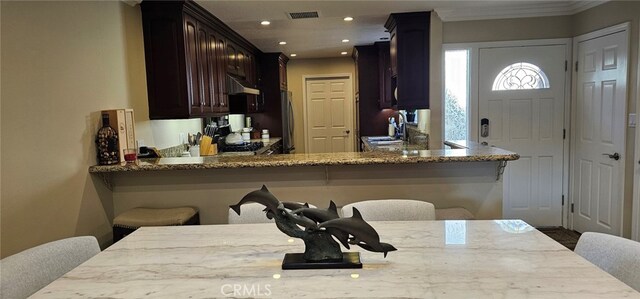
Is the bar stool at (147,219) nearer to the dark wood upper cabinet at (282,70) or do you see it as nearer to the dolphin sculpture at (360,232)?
the dolphin sculpture at (360,232)

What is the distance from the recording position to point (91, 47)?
2.86 m

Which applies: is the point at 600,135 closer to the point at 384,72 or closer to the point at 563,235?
the point at 563,235

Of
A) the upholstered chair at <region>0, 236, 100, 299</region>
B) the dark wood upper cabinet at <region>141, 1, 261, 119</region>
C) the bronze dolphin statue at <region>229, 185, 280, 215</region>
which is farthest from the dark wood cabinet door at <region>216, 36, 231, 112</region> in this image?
the bronze dolphin statue at <region>229, 185, 280, 215</region>

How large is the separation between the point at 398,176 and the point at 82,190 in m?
2.07

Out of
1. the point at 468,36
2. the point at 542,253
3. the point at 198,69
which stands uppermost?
the point at 468,36

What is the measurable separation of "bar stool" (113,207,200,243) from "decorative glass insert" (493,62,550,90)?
326 centimetres

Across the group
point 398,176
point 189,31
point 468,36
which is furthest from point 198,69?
point 468,36

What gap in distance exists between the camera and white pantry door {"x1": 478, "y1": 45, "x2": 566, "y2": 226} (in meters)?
4.20

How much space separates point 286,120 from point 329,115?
1.06 m

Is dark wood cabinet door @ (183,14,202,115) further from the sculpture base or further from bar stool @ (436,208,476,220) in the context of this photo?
the sculpture base

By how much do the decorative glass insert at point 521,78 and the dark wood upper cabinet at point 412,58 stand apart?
29.7 inches

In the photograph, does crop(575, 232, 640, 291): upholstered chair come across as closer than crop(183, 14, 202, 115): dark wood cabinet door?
Yes

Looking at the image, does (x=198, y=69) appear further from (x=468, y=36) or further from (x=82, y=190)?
(x=468, y=36)

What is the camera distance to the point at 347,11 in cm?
396
